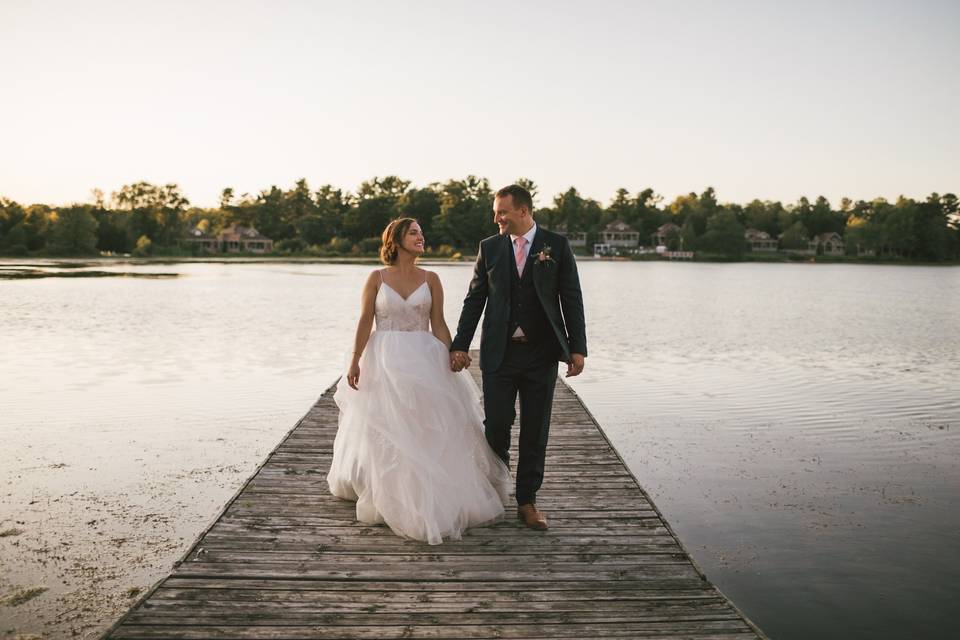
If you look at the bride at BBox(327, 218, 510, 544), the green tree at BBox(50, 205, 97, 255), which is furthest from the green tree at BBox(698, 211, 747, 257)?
the bride at BBox(327, 218, 510, 544)

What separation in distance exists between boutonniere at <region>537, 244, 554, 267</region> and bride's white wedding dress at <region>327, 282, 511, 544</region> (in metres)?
0.85

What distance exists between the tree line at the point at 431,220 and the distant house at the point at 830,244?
3284mm

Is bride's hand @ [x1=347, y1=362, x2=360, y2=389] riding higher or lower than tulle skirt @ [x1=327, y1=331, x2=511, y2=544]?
higher

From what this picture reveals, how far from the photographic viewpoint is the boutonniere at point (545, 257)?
4.74m

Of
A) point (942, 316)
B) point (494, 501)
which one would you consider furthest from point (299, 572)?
point (942, 316)

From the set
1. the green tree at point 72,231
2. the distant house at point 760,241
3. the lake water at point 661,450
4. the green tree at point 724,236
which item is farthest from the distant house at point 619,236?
the lake water at point 661,450

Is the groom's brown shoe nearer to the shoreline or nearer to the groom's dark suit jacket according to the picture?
the groom's dark suit jacket

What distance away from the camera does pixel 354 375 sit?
5078mm

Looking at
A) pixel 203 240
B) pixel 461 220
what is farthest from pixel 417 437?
pixel 203 240

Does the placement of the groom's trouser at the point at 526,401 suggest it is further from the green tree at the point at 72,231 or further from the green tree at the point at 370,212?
the green tree at the point at 370,212

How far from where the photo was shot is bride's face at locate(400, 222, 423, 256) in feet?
16.3

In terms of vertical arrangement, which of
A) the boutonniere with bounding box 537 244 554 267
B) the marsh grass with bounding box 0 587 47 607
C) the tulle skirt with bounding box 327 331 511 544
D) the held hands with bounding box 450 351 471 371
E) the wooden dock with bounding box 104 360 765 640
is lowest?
the marsh grass with bounding box 0 587 47 607

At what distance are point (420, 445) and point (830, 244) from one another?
14872 centimetres

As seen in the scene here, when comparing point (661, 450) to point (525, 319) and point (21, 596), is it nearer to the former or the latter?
point (525, 319)
